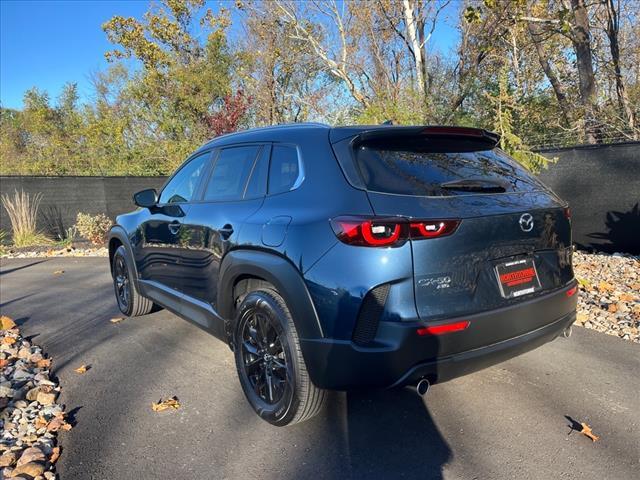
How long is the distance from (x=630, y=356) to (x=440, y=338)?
99.8 inches

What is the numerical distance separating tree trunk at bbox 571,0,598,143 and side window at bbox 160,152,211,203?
753 cm

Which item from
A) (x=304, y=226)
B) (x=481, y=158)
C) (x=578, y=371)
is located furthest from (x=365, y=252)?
(x=578, y=371)

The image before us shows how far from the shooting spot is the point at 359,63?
56.9ft

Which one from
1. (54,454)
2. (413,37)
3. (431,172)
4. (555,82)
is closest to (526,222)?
(431,172)

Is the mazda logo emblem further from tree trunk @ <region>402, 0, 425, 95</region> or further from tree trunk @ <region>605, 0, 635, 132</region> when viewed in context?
tree trunk @ <region>402, 0, 425, 95</region>

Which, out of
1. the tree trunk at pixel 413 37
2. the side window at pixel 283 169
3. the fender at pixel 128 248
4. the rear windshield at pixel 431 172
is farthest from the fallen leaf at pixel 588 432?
the tree trunk at pixel 413 37

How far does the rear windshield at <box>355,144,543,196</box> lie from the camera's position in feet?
8.48

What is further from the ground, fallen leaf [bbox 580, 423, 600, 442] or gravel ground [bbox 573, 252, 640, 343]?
gravel ground [bbox 573, 252, 640, 343]

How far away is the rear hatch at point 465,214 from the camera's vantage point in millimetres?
2449

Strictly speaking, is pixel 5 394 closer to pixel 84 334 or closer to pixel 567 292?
pixel 84 334

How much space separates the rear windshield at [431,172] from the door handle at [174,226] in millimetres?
1969

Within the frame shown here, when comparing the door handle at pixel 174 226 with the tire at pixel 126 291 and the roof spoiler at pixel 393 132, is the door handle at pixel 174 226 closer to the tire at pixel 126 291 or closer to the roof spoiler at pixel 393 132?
the tire at pixel 126 291

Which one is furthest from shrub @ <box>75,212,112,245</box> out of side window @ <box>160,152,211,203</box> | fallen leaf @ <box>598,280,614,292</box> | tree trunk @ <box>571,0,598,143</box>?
tree trunk @ <box>571,0,598,143</box>

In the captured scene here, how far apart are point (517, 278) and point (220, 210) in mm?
2054
